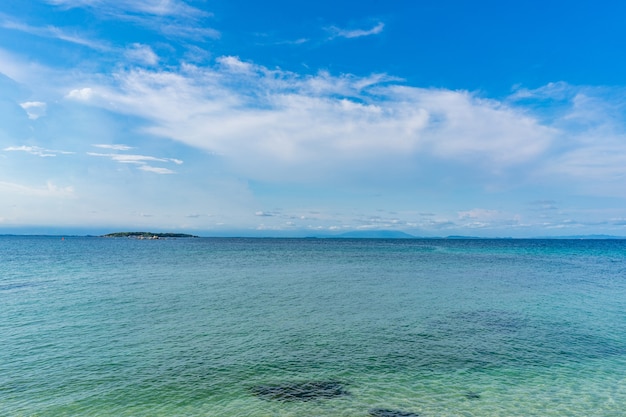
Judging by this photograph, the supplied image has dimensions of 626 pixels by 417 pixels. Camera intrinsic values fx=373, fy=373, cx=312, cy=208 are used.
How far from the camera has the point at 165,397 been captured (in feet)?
44.0

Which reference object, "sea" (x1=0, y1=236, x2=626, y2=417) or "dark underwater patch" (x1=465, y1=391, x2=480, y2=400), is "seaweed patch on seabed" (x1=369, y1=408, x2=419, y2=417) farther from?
"dark underwater patch" (x1=465, y1=391, x2=480, y2=400)

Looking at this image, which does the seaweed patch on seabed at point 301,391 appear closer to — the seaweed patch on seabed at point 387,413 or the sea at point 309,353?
the sea at point 309,353

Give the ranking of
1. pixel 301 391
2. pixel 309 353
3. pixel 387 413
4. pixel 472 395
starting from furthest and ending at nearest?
pixel 309 353 → pixel 301 391 → pixel 472 395 → pixel 387 413

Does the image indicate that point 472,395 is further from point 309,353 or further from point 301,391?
point 309,353

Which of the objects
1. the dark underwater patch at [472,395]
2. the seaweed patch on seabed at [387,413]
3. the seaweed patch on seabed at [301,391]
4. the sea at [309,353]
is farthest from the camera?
the dark underwater patch at [472,395]

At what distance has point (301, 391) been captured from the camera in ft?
45.5

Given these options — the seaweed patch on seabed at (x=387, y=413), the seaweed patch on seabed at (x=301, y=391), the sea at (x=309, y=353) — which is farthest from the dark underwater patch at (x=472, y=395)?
the seaweed patch on seabed at (x=301, y=391)

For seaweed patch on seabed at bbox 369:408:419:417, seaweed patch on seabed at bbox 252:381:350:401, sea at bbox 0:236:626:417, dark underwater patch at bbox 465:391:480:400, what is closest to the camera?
seaweed patch on seabed at bbox 369:408:419:417

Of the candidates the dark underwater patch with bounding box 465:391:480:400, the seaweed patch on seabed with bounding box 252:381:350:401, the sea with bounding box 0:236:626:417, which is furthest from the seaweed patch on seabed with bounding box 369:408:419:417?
the dark underwater patch with bounding box 465:391:480:400

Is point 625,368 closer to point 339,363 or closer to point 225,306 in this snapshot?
point 339,363

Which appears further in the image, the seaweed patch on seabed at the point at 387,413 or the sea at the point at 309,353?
the sea at the point at 309,353

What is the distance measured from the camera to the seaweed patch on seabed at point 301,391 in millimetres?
13406

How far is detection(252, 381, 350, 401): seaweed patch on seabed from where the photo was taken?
44.0 feet

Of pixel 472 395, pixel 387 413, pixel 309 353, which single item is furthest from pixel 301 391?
pixel 472 395
